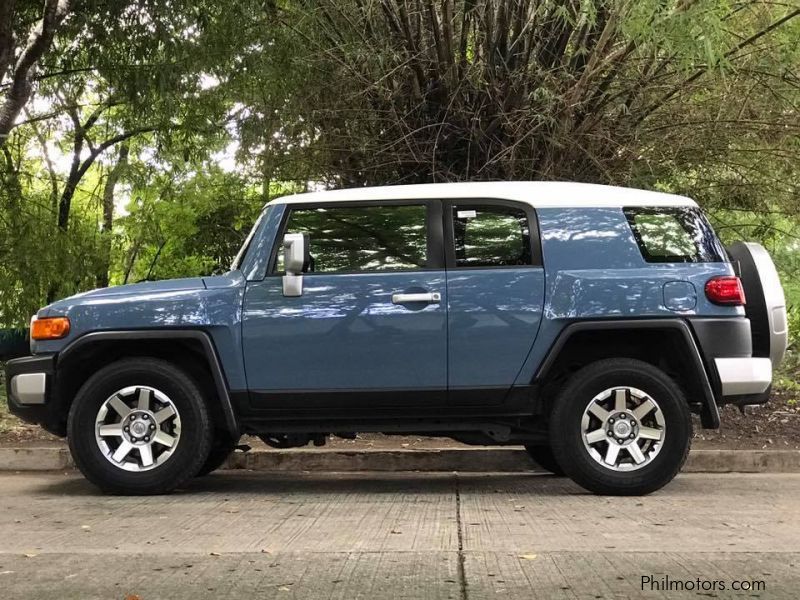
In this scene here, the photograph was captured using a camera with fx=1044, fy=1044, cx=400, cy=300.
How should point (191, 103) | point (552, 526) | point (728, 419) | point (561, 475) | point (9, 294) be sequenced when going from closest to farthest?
1. point (552, 526)
2. point (561, 475)
3. point (728, 419)
4. point (191, 103)
5. point (9, 294)

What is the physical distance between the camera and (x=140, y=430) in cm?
677

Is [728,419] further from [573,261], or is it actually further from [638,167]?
[573,261]

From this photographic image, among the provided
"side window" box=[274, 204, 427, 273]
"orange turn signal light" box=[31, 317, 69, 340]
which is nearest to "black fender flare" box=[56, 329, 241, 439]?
"orange turn signal light" box=[31, 317, 69, 340]

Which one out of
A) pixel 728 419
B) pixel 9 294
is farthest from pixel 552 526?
pixel 9 294

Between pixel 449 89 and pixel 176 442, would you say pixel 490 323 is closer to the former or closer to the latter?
pixel 176 442

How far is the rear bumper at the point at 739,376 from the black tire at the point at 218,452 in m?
3.27

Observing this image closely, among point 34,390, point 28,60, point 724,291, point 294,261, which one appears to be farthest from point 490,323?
point 28,60

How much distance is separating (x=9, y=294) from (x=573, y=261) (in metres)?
8.43

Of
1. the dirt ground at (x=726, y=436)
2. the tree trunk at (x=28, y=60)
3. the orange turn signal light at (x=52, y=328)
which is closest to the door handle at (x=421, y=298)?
the orange turn signal light at (x=52, y=328)

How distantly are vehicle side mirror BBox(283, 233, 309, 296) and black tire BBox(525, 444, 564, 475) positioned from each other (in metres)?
2.41

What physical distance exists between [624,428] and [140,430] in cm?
311

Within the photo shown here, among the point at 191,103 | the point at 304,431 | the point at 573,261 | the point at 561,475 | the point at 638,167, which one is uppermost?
the point at 191,103

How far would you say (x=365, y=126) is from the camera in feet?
33.1

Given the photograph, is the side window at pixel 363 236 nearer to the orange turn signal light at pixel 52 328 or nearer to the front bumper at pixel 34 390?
the orange turn signal light at pixel 52 328
